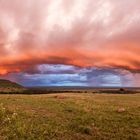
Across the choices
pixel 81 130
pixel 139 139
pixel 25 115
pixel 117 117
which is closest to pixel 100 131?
pixel 81 130

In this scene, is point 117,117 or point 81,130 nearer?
point 81,130

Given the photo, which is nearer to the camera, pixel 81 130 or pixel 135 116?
pixel 81 130

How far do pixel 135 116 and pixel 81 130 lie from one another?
8.09 meters

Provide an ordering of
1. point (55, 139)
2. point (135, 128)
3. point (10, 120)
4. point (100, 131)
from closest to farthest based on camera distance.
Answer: point (55, 139) → point (100, 131) → point (135, 128) → point (10, 120)

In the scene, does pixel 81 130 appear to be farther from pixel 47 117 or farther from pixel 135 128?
pixel 47 117

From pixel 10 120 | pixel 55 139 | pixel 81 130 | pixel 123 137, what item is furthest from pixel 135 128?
pixel 10 120

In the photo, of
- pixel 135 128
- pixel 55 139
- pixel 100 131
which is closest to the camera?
pixel 55 139

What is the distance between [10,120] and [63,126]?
453cm

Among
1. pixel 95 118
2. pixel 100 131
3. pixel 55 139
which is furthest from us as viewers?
pixel 95 118

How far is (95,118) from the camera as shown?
2369 cm

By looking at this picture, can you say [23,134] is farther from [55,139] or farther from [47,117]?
[47,117]

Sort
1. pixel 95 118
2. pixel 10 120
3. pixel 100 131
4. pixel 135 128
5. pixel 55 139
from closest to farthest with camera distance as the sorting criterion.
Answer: pixel 55 139, pixel 100 131, pixel 135 128, pixel 10 120, pixel 95 118

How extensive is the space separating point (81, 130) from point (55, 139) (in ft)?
9.32

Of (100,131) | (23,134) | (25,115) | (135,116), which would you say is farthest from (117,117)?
(23,134)
